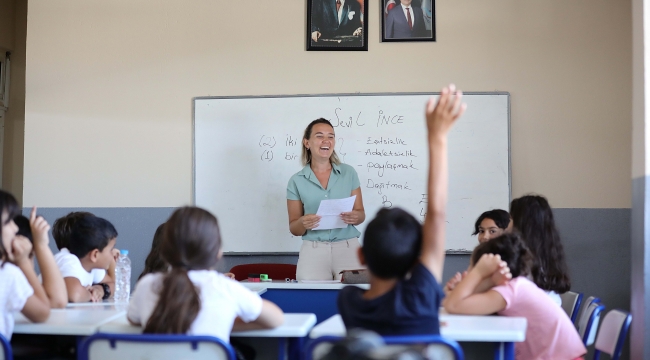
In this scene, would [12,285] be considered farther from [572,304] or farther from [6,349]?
[572,304]

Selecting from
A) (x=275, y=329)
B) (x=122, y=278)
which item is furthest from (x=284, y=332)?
(x=122, y=278)

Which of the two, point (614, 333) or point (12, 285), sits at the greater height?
point (12, 285)

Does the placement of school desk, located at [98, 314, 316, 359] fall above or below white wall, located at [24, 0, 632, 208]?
below

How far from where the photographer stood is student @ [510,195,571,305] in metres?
2.67

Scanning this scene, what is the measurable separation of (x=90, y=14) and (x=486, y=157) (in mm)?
3117

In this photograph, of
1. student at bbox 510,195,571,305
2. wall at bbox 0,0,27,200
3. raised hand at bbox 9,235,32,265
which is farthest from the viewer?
wall at bbox 0,0,27,200

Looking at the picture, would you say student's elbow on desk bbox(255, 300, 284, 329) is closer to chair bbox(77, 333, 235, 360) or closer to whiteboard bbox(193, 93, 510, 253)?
chair bbox(77, 333, 235, 360)

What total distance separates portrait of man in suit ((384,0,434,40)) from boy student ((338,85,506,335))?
9.95 ft

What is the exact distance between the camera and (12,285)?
197 centimetres

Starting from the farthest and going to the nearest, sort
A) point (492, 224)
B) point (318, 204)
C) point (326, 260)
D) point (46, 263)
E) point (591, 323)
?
point (318, 204) < point (326, 260) < point (492, 224) < point (591, 323) < point (46, 263)

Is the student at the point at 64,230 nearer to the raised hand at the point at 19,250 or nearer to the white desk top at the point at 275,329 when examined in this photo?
the raised hand at the point at 19,250

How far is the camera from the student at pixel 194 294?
1.75 metres

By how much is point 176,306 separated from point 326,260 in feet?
7.60

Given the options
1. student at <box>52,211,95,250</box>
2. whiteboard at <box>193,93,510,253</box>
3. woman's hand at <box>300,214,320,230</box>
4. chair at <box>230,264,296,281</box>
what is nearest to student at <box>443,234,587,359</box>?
student at <box>52,211,95,250</box>
